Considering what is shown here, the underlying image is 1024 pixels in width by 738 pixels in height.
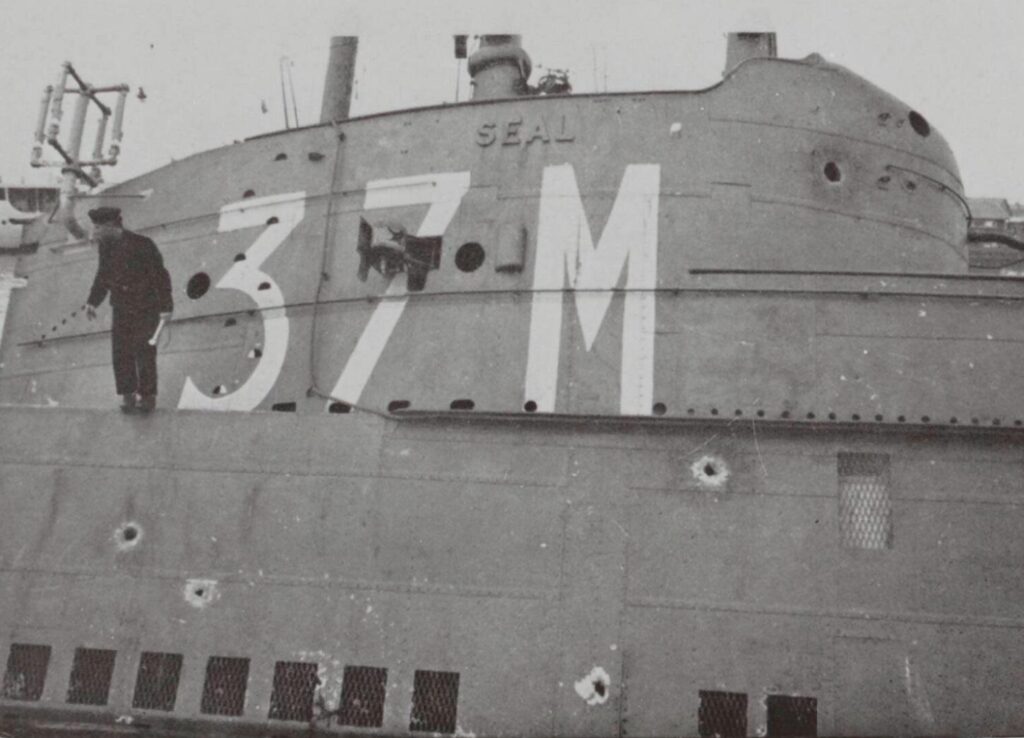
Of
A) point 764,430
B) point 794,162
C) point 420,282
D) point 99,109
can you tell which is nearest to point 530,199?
point 420,282

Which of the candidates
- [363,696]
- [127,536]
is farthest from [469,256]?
[363,696]

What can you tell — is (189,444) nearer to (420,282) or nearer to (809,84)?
(420,282)

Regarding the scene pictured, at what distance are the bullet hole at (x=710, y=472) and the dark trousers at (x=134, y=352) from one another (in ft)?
15.5

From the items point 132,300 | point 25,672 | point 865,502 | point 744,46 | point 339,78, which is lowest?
point 25,672

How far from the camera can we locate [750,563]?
23.2ft

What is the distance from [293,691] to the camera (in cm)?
738

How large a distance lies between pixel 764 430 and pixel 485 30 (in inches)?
199

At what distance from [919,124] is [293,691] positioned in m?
7.44

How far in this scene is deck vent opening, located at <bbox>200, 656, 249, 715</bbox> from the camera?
7438 millimetres

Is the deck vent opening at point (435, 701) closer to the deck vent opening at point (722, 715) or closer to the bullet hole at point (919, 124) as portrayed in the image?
the deck vent opening at point (722, 715)

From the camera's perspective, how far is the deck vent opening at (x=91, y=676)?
25.3 feet

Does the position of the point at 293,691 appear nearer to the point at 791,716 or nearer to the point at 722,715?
the point at 722,715

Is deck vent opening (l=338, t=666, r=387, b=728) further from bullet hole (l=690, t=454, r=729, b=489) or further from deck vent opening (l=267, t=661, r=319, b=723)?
bullet hole (l=690, t=454, r=729, b=489)

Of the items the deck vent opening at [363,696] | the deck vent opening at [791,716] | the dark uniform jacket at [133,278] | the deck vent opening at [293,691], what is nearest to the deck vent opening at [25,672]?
the deck vent opening at [293,691]
